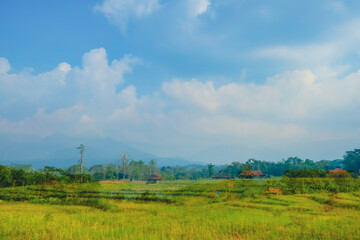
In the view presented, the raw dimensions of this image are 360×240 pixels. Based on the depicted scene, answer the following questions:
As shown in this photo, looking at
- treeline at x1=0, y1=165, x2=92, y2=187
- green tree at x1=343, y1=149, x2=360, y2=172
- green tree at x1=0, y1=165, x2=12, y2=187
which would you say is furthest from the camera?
green tree at x1=343, y1=149, x2=360, y2=172

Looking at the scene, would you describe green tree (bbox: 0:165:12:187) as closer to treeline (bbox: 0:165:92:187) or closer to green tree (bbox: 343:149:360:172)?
treeline (bbox: 0:165:92:187)

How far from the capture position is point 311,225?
978 centimetres

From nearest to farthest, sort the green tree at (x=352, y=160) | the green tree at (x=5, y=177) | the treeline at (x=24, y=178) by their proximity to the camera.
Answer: the treeline at (x=24, y=178)
the green tree at (x=5, y=177)
the green tree at (x=352, y=160)

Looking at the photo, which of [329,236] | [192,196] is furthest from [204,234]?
[192,196]

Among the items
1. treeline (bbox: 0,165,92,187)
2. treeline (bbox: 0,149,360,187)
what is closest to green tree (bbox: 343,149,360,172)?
treeline (bbox: 0,149,360,187)

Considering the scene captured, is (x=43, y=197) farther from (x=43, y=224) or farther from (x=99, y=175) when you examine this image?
(x=99, y=175)

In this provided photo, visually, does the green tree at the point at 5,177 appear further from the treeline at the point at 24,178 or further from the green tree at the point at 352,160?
the green tree at the point at 352,160

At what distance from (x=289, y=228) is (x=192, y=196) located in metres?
14.3

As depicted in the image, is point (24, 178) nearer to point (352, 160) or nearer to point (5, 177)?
point (5, 177)

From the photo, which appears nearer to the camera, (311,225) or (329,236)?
(329,236)

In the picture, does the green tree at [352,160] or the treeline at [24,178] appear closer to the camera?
the treeline at [24,178]

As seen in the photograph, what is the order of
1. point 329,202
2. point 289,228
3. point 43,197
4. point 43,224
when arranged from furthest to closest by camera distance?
1. point 43,197
2. point 329,202
3. point 43,224
4. point 289,228

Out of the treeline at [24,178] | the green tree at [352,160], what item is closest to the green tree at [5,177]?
the treeline at [24,178]

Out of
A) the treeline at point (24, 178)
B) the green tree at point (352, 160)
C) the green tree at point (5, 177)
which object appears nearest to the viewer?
the treeline at point (24, 178)
